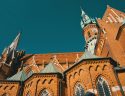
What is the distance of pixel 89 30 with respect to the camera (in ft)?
142

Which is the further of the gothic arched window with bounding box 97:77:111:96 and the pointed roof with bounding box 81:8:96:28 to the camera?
the pointed roof with bounding box 81:8:96:28

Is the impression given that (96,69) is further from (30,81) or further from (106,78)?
(30,81)

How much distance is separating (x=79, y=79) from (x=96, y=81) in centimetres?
175

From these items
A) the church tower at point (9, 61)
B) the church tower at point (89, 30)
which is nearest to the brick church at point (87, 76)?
the church tower at point (9, 61)

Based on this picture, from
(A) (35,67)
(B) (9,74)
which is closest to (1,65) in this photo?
(B) (9,74)

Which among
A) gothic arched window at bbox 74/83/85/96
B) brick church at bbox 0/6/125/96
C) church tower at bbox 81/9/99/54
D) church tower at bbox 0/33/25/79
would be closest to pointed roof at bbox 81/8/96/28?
church tower at bbox 81/9/99/54

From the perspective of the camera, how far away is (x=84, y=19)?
46.9m

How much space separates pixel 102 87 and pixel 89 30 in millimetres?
25740

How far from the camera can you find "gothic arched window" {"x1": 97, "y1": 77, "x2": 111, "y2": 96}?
60.1 feet

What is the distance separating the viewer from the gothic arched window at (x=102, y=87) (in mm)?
18328

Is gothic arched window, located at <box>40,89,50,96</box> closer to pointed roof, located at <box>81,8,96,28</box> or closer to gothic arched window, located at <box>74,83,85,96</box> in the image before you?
gothic arched window, located at <box>74,83,85,96</box>

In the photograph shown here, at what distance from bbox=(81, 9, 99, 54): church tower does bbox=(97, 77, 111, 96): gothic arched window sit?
1904cm

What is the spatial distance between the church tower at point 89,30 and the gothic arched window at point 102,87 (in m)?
19.0

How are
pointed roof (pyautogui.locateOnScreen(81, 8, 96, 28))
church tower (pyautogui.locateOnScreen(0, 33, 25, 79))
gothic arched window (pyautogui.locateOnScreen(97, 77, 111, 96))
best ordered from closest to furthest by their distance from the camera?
gothic arched window (pyautogui.locateOnScreen(97, 77, 111, 96))
church tower (pyautogui.locateOnScreen(0, 33, 25, 79))
pointed roof (pyautogui.locateOnScreen(81, 8, 96, 28))
